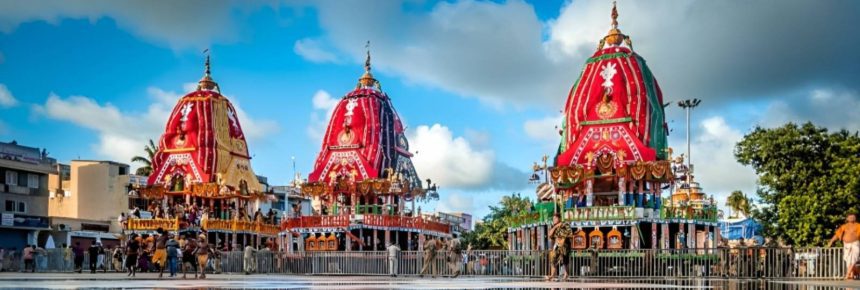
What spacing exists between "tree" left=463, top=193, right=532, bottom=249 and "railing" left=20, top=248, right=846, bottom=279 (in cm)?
2511

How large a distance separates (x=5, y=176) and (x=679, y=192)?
132ft

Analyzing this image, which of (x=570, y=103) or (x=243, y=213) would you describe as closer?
(x=570, y=103)

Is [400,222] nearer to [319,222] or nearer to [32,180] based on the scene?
[319,222]

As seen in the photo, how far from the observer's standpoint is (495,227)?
212ft

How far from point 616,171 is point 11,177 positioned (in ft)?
123

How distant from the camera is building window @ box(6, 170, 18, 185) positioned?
5872 cm

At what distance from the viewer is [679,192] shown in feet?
185

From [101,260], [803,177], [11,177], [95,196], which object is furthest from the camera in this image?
[95,196]

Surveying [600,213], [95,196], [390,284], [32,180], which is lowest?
[390,284]

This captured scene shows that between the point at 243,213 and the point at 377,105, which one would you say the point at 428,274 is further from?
the point at 243,213

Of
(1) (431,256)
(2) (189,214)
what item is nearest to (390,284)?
(1) (431,256)

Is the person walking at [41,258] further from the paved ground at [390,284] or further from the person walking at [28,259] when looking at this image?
the paved ground at [390,284]

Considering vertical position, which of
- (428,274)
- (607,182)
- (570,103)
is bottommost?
(428,274)

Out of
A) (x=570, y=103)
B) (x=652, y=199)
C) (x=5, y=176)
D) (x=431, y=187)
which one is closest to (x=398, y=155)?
(x=431, y=187)
